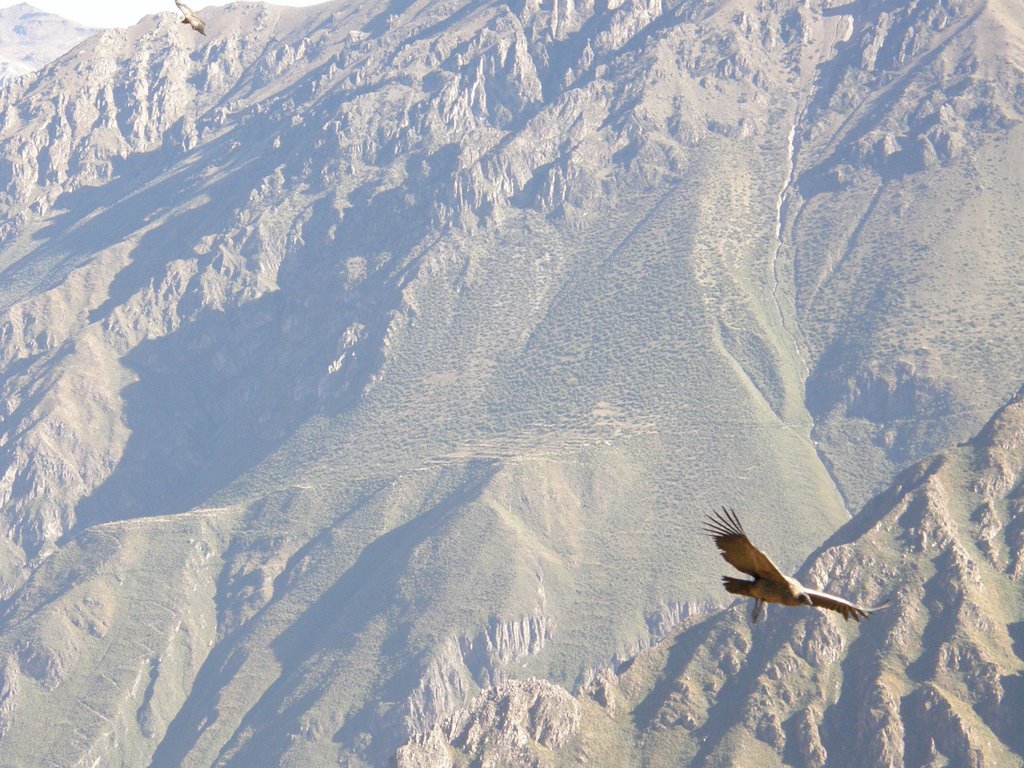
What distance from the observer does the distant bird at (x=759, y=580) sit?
6550cm

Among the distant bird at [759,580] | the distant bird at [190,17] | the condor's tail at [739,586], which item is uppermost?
the distant bird at [190,17]

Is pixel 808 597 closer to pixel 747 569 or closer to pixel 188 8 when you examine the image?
pixel 747 569

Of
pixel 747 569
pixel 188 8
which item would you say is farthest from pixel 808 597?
pixel 188 8

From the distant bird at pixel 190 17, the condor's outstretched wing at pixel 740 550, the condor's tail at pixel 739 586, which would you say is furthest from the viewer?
the distant bird at pixel 190 17

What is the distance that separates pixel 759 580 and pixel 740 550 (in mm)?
1579

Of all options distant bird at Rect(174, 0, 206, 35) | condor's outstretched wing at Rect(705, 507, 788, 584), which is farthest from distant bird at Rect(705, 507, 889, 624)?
distant bird at Rect(174, 0, 206, 35)

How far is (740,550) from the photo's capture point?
6706cm

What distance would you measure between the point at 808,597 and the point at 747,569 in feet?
10.3

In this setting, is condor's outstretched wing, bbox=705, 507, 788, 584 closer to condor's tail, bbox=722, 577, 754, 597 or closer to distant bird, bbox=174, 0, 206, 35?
condor's tail, bbox=722, 577, 754, 597

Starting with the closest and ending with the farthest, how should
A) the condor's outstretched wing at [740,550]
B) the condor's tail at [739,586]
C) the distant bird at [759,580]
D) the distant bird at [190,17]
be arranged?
the distant bird at [759,580] → the condor's outstretched wing at [740,550] → the condor's tail at [739,586] → the distant bird at [190,17]

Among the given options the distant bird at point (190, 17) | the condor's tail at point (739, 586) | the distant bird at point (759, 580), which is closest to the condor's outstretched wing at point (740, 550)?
the distant bird at point (759, 580)

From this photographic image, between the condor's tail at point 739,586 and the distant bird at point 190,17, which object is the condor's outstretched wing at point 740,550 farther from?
the distant bird at point 190,17

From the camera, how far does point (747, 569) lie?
67.8 m

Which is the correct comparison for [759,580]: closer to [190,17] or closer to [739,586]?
[739,586]
